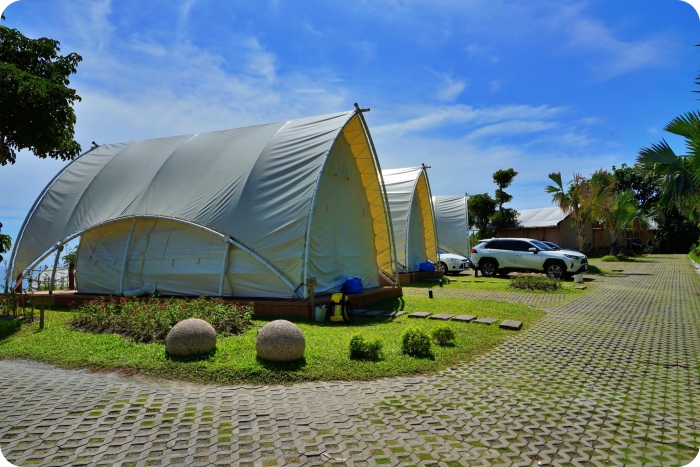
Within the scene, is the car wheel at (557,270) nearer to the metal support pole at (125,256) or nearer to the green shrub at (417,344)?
the green shrub at (417,344)

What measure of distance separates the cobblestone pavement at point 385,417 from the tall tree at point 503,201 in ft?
110

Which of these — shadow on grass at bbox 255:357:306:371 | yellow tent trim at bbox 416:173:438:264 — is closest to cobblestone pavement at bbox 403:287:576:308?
yellow tent trim at bbox 416:173:438:264

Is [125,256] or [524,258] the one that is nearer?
[125,256]

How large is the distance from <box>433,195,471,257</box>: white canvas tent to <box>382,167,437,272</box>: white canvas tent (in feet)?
14.6

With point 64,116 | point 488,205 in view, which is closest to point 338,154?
point 64,116

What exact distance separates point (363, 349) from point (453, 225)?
23.0 meters

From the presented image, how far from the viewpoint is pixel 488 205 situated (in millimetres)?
41281

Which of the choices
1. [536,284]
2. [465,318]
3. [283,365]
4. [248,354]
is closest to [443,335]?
[465,318]

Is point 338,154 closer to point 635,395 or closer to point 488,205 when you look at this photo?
point 635,395

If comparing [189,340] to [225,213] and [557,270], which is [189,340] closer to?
[225,213]

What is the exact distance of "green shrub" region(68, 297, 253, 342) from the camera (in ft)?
28.6

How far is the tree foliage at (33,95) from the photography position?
998 centimetres

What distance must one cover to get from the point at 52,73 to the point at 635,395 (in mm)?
14186

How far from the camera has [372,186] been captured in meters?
16.3
